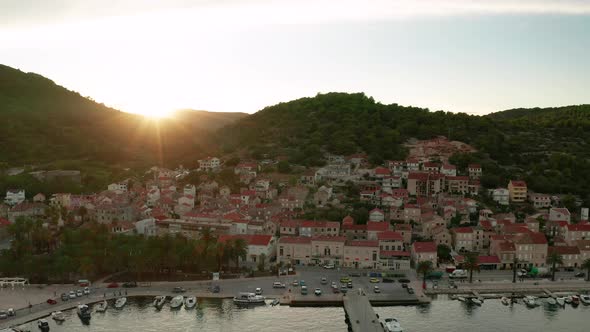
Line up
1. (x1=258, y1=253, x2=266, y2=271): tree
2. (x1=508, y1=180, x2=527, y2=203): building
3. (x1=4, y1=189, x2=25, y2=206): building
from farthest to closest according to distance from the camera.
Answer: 1. (x1=4, y1=189, x2=25, y2=206): building
2. (x1=508, y1=180, x2=527, y2=203): building
3. (x1=258, y1=253, x2=266, y2=271): tree

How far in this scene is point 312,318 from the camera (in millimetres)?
28359

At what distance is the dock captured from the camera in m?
26.1

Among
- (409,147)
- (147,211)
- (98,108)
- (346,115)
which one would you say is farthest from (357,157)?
(98,108)

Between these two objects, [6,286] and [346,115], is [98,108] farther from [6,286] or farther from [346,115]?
[6,286]

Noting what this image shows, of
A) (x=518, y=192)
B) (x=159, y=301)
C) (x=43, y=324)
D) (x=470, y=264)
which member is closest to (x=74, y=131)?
(x=518, y=192)

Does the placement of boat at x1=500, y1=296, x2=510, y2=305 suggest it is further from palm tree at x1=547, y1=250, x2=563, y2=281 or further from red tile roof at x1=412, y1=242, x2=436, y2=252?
red tile roof at x1=412, y1=242, x2=436, y2=252

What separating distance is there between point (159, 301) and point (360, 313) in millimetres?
10536

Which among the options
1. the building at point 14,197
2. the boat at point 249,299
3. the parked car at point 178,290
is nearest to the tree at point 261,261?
the boat at point 249,299

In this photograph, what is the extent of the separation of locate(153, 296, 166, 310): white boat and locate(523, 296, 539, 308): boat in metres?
19.1

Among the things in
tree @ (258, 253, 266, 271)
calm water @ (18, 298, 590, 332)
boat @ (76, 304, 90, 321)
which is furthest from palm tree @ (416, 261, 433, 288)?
boat @ (76, 304, 90, 321)

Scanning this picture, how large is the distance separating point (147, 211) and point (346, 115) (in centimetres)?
4163

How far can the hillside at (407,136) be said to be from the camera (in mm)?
58062

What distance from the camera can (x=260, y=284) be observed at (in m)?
32.9

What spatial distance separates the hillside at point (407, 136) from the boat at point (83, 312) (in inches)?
1412
